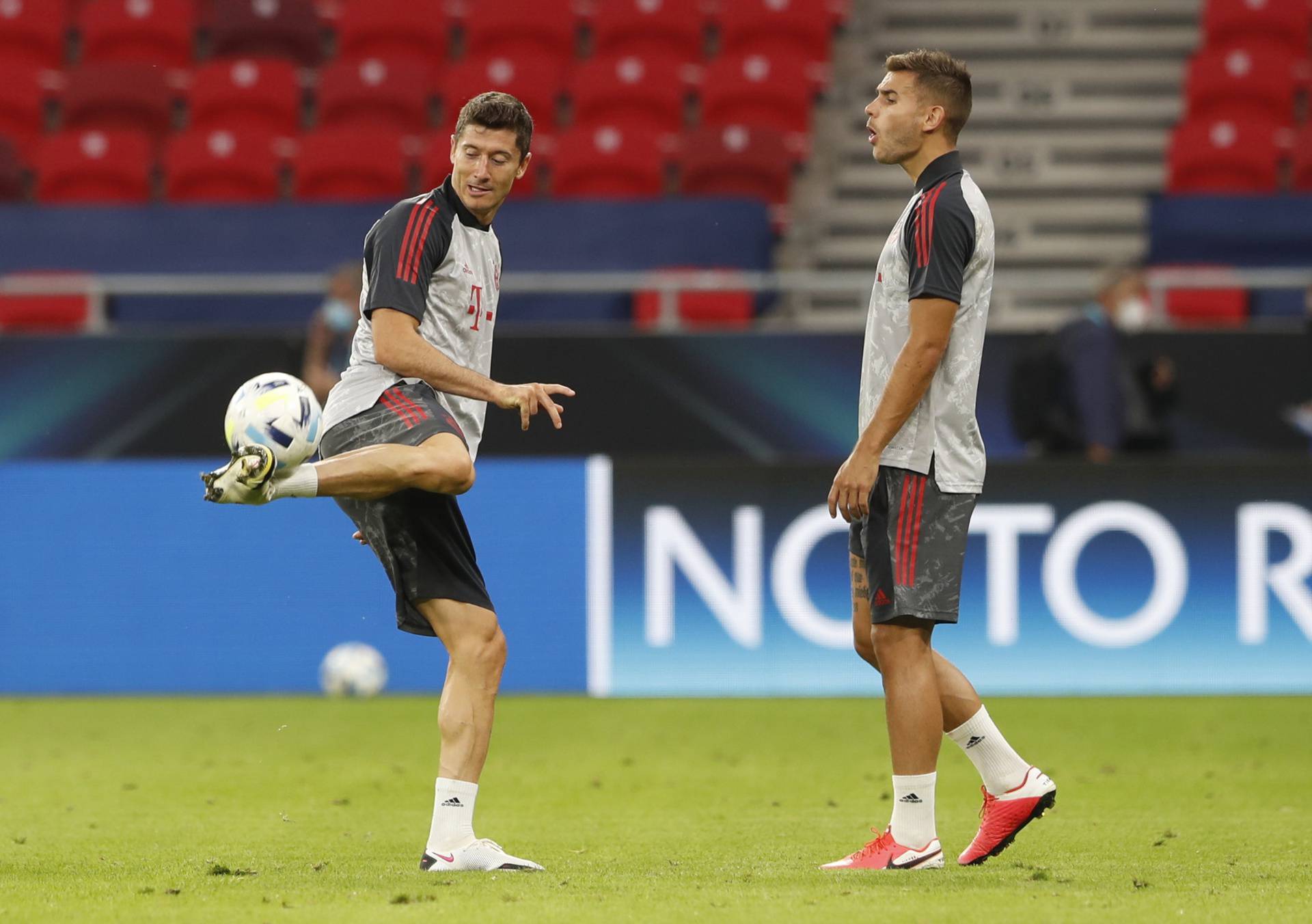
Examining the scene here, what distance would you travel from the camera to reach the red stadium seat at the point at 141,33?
1680 cm

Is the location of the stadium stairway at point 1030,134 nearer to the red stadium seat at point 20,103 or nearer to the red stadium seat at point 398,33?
the red stadium seat at point 398,33

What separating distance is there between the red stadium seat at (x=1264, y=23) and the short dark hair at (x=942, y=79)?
467 inches

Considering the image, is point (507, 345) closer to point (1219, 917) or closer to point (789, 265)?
point (789, 265)

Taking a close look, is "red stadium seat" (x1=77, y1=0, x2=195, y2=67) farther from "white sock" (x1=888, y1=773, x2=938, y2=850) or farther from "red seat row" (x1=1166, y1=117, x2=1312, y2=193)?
"white sock" (x1=888, y1=773, x2=938, y2=850)

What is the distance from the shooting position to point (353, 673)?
10562 millimetres

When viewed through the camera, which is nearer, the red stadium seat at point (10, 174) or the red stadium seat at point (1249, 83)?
the red stadium seat at point (10, 174)

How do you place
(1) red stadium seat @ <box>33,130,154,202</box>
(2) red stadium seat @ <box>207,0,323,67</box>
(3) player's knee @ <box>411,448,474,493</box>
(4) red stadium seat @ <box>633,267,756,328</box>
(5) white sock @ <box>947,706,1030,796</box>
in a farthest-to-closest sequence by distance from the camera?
(2) red stadium seat @ <box>207,0,323,67</box>
(1) red stadium seat @ <box>33,130,154,202</box>
(4) red stadium seat @ <box>633,267,756,328</box>
(5) white sock @ <box>947,706,1030,796</box>
(3) player's knee @ <box>411,448,474,493</box>

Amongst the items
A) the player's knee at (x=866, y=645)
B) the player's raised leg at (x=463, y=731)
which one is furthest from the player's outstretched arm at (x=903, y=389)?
the player's raised leg at (x=463, y=731)

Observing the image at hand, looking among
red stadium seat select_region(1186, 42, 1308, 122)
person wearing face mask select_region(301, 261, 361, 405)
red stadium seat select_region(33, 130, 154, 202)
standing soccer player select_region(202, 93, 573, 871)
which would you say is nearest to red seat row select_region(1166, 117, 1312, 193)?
red stadium seat select_region(1186, 42, 1308, 122)

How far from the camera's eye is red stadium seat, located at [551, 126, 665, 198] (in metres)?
15.0

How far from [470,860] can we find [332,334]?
7.34 m

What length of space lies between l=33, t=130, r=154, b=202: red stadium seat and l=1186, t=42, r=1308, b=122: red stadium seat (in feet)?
29.3

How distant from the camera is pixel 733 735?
897 centimetres

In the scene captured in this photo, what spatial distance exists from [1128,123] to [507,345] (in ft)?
22.5
